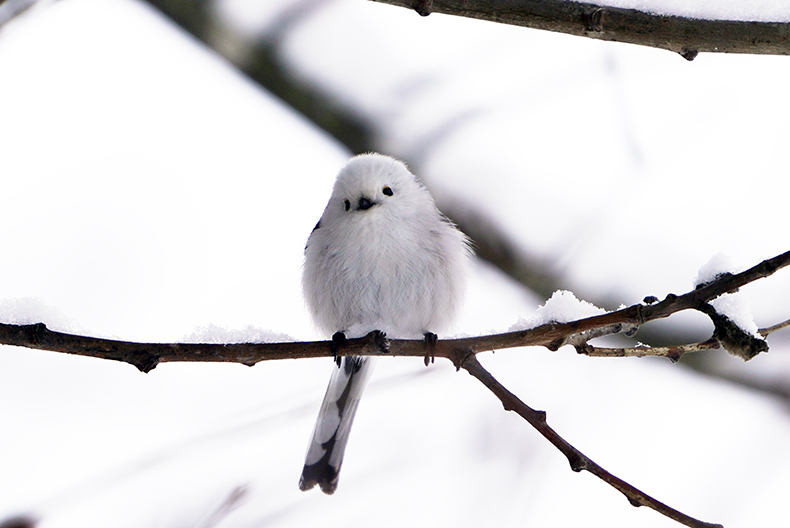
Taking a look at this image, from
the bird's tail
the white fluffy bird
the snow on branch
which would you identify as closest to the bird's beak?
the white fluffy bird

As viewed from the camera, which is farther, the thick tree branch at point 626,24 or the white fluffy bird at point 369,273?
the white fluffy bird at point 369,273

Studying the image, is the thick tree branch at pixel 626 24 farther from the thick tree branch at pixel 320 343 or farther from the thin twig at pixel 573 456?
the thin twig at pixel 573 456

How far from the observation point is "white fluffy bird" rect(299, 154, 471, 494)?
189cm

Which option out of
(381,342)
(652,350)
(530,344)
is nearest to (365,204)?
(381,342)

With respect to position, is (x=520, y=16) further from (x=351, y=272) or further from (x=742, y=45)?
(x=351, y=272)

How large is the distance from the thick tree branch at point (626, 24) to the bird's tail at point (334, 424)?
Result: 114 cm

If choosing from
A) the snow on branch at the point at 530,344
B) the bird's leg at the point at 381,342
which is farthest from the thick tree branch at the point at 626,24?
the bird's leg at the point at 381,342

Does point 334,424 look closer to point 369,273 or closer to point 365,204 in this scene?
point 369,273

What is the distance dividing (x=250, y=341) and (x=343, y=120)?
0.86m

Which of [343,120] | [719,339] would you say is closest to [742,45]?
[719,339]

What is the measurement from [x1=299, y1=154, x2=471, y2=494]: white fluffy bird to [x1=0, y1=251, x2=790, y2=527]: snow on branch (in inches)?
22.0

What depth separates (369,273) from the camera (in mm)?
1895

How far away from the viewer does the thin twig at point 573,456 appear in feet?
3.52

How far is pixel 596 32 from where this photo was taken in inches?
48.1
